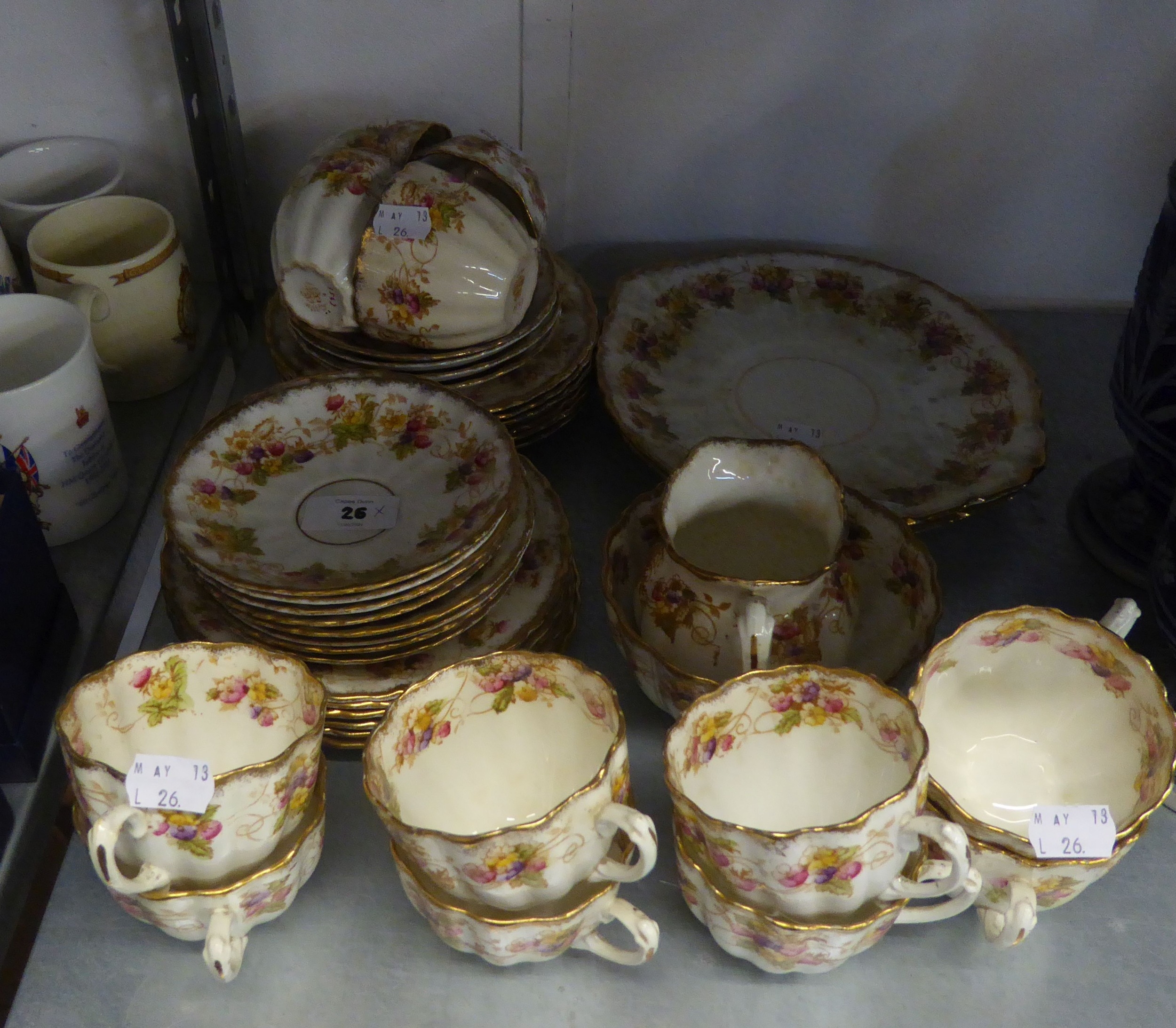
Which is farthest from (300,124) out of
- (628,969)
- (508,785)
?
(628,969)

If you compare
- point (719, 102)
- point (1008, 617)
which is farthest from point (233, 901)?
point (719, 102)

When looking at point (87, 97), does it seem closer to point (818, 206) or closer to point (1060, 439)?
point (818, 206)

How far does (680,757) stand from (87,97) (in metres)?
0.78

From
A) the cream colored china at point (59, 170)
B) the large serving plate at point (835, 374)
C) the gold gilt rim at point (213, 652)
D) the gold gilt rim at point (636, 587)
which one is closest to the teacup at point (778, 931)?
the gold gilt rim at point (636, 587)

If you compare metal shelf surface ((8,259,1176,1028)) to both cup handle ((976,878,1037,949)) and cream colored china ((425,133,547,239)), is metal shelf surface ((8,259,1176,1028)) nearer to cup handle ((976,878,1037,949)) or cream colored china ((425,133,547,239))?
cup handle ((976,878,1037,949))

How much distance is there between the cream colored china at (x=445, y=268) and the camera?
2.70ft

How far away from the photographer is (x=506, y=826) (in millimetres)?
630

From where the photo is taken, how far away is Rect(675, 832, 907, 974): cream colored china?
1.95 feet

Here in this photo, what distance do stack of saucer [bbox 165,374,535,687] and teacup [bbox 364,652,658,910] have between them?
7 cm

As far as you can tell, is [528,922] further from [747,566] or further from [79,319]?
[79,319]

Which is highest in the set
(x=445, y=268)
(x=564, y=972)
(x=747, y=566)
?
(x=445, y=268)

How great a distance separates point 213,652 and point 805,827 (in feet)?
1.19

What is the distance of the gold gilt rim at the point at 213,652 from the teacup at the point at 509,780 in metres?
0.04

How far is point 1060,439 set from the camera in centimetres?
100
